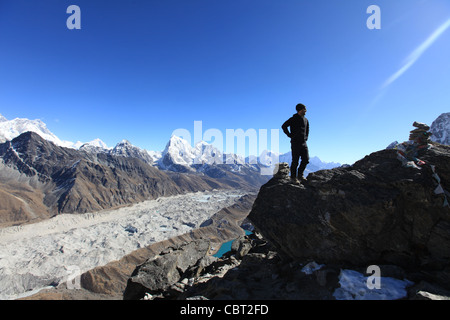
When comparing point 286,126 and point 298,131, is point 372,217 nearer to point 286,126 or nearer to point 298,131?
point 298,131

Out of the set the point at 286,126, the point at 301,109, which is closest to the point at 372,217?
the point at 286,126

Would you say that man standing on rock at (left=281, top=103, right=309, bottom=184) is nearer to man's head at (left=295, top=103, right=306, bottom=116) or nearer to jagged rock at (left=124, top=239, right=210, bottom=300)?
man's head at (left=295, top=103, right=306, bottom=116)

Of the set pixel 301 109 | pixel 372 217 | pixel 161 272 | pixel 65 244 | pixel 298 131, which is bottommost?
pixel 65 244

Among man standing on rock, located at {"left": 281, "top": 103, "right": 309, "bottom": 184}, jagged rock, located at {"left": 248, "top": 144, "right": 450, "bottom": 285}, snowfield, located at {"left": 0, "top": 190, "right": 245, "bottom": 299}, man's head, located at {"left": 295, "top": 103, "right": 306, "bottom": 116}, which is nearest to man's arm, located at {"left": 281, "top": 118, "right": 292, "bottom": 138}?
man standing on rock, located at {"left": 281, "top": 103, "right": 309, "bottom": 184}

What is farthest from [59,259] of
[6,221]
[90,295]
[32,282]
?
[6,221]

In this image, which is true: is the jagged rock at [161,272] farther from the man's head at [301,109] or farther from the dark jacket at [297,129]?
the man's head at [301,109]
